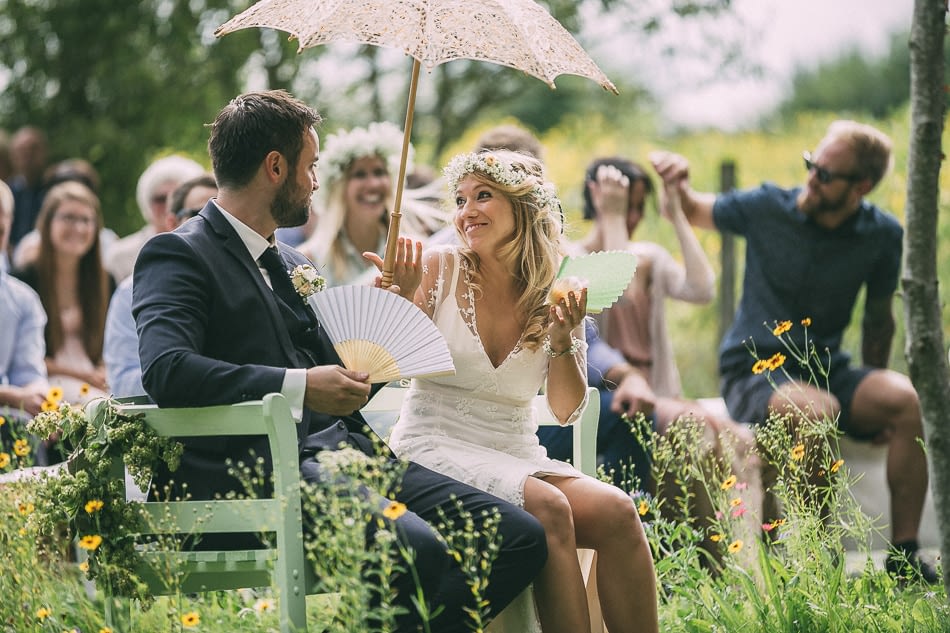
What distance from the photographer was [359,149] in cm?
623

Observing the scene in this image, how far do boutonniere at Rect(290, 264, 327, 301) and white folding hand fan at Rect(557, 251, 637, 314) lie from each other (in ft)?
2.38

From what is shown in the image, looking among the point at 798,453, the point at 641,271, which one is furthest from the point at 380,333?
the point at 641,271

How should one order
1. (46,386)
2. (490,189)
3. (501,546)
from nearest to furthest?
(501,546), (490,189), (46,386)

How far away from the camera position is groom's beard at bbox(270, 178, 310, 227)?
11.9 feet

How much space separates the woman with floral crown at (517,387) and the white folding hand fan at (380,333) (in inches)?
12.6

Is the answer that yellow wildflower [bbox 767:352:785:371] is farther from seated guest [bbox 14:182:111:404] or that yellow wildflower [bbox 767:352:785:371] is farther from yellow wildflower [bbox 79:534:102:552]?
seated guest [bbox 14:182:111:404]

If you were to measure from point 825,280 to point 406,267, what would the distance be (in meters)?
2.76

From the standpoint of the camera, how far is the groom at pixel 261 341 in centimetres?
326

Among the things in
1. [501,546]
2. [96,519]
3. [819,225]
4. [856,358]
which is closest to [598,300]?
[501,546]

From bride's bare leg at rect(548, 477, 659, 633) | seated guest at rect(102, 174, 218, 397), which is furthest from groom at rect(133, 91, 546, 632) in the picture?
seated guest at rect(102, 174, 218, 397)

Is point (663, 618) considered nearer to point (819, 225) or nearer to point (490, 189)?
point (490, 189)

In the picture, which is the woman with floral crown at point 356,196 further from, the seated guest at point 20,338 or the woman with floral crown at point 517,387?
the woman with floral crown at point 517,387

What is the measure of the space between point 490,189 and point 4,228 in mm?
3238

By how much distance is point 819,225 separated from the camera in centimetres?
588
